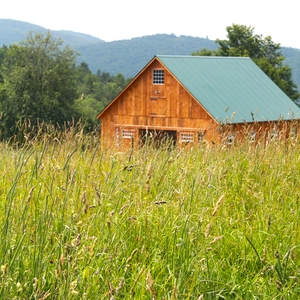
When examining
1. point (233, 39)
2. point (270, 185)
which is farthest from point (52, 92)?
point (270, 185)

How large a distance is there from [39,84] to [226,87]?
32.2m

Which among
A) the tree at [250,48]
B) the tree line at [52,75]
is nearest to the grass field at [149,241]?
the tree line at [52,75]

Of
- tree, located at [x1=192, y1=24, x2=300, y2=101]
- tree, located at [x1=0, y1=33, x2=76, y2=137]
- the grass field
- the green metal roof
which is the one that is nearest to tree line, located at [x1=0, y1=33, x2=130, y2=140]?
tree, located at [x1=0, y1=33, x2=76, y2=137]

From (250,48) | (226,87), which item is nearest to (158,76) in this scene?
(226,87)

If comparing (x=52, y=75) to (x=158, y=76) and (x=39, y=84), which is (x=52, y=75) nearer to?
(x=39, y=84)

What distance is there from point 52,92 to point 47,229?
58.5m

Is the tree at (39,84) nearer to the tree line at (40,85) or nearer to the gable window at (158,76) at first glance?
the tree line at (40,85)

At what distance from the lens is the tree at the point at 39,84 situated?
59844 mm

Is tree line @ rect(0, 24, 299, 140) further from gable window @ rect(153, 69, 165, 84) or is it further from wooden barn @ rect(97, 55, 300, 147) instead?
gable window @ rect(153, 69, 165, 84)

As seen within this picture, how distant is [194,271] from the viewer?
3178mm

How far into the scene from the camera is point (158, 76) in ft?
117

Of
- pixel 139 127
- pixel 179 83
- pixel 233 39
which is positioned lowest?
pixel 139 127

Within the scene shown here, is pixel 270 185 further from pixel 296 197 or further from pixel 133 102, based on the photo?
pixel 133 102

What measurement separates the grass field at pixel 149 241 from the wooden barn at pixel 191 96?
26.2 m
